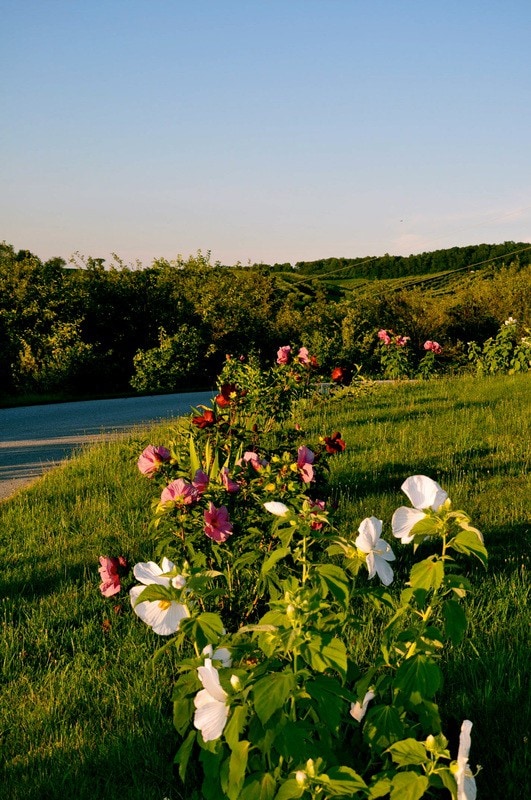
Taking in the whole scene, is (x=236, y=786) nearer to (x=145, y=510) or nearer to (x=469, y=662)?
(x=469, y=662)

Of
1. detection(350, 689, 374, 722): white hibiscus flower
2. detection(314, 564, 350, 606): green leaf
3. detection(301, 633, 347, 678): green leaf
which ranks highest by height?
detection(314, 564, 350, 606): green leaf

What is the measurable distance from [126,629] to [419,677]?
1.99m

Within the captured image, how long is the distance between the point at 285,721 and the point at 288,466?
172 centimetres

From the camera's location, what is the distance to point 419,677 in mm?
1689

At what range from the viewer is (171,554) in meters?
3.21

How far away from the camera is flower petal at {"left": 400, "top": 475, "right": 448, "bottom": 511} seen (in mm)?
1813

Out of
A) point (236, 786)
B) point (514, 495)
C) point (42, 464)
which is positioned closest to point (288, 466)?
point (236, 786)

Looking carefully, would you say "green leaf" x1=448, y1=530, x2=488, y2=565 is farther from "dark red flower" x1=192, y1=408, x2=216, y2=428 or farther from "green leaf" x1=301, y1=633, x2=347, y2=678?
"dark red flower" x1=192, y1=408, x2=216, y2=428

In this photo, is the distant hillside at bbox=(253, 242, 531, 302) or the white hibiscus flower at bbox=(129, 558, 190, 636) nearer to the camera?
the white hibiscus flower at bbox=(129, 558, 190, 636)

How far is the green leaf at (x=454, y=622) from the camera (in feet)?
5.46

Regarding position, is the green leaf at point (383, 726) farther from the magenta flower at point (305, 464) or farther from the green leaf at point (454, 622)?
the magenta flower at point (305, 464)

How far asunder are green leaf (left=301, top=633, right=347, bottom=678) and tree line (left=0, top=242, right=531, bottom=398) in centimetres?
1337

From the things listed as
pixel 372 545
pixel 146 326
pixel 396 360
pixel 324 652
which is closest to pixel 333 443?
pixel 372 545

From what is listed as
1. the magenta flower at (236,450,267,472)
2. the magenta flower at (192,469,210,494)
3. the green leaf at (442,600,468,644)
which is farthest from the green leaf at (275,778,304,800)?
the magenta flower at (236,450,267,472)
